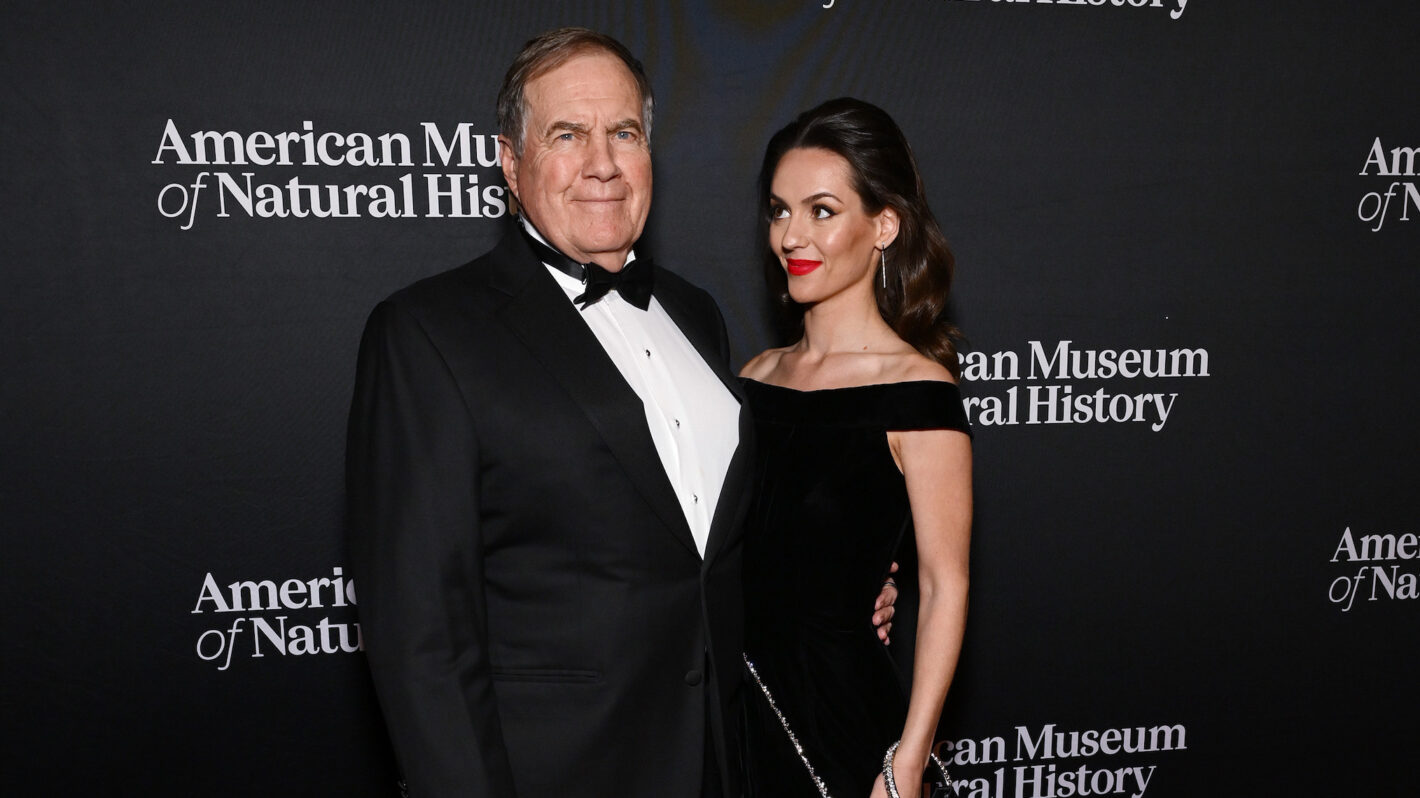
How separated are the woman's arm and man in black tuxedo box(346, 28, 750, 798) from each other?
33cm

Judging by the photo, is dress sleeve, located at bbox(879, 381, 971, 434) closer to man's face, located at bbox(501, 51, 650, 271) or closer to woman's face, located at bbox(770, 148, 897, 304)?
woman's face, located at bbox(770, 148, 897, 304)

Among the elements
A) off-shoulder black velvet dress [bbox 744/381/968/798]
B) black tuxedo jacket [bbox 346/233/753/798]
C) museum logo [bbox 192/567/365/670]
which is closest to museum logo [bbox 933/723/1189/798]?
off-shoulder black velvet dress [bbox 744/381/968/798]

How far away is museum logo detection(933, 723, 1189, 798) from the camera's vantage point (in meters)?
2.88

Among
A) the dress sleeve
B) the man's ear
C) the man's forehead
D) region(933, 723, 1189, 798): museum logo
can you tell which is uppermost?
the man's forehead

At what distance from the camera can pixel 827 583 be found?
181 cm

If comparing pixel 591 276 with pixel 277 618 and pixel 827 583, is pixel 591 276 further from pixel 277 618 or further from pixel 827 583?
pixel 277 618

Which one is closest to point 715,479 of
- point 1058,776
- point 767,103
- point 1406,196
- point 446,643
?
point 446,643

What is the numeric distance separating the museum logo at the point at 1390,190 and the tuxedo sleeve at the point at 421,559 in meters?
2.80

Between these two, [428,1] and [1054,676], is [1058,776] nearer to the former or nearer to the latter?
[1054,676]

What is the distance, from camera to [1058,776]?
2.95m

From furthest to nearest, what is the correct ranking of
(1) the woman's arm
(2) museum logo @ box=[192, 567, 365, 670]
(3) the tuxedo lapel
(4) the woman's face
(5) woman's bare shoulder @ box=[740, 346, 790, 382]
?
(2) museum logo @ box=[192, 567, 365, 670]
(5) woman's bare shoulder @ box=[740, 346, 790, 382]
(4) the woman's face
(1) the woman's arm
(3) the tuxedo lapel

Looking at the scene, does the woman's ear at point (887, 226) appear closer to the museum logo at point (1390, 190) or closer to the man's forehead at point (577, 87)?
the man's forehead at point (577, 87)

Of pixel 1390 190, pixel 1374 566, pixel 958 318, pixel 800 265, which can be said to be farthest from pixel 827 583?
pixel 1390 190

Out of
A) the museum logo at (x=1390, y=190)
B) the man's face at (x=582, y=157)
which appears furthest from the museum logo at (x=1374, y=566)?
the man's face at (x=582, y=157)
